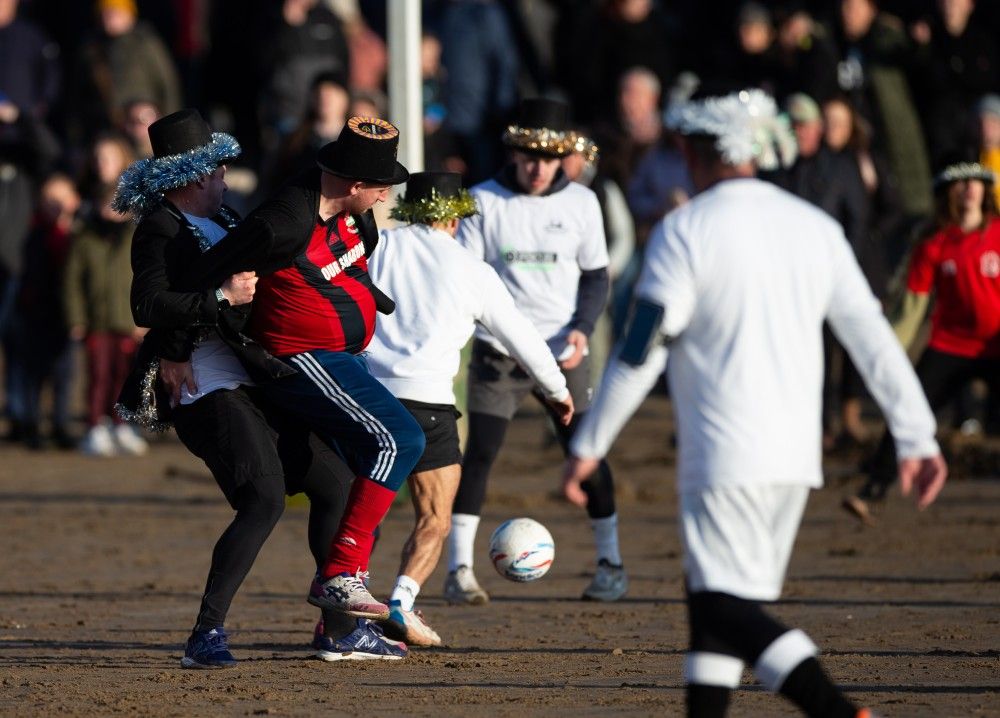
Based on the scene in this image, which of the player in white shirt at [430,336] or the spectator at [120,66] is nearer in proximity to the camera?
the player in white shirt at [430,336]

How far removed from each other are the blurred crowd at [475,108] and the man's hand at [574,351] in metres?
4.93

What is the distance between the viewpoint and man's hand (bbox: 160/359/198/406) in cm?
761

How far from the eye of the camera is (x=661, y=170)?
53.1ft

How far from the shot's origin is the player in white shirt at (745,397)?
18.5 ft

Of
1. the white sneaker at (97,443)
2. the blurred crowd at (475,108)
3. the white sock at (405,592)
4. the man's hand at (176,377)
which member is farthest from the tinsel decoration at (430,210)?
the white sneaker at (97,443)

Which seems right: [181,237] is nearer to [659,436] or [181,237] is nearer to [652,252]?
[652,252]

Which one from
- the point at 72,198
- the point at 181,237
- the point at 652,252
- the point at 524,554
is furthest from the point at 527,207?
the point at 72,198

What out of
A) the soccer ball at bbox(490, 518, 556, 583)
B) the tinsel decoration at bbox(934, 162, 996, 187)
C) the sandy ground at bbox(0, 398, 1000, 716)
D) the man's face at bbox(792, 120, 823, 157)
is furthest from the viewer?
the man's face at bbox(792, 120, 823, 157)

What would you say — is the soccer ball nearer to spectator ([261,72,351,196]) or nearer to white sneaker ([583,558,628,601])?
white sneaker ([583,558,628,601])

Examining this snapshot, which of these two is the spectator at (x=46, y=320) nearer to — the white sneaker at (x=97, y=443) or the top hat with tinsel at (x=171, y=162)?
the white sneaker at (x=97, y=443)

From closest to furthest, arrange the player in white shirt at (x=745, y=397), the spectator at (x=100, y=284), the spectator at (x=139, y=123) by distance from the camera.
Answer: the player in white shirt at (x=745, y=397) → the spectator at (x=100, y=284) → the spectator at (x=139, y=123)

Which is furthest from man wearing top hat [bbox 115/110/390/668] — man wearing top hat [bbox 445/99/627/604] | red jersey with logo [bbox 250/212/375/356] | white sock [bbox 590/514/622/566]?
white sock [bbox 590/514/622/566]

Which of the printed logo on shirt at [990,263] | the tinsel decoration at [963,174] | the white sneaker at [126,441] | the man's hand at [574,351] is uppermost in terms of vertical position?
the tinsel decoration at [963,174]

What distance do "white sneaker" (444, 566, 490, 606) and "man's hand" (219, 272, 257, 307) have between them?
2559mm
